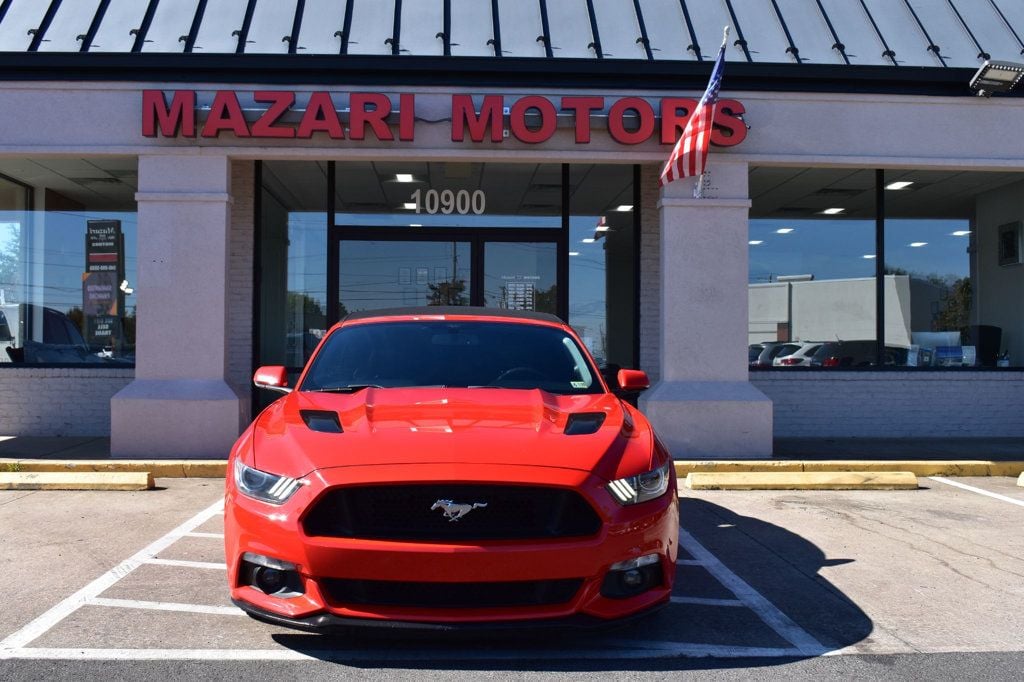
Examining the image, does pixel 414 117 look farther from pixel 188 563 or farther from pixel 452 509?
pixel 452 509

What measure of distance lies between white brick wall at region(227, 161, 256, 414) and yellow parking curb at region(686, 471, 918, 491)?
582 cm

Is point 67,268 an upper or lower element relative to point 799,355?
upper

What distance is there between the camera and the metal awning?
1046 centimetres

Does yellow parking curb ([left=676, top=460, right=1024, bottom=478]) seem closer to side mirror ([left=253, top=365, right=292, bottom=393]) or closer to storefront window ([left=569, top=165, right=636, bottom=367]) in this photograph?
storefront window ([left=569, top=165, right=636, bottom=367])

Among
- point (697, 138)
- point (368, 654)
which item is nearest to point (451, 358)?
point (368, 654)

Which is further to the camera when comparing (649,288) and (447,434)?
(649,288)

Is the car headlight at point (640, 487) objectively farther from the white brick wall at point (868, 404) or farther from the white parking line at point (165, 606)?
the white brick wall at point (868, 404)


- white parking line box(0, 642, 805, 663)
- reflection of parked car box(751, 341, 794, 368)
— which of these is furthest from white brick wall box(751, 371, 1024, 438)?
white parking line box(0, 642, 805, 663)

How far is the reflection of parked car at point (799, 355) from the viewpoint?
38.9 ft

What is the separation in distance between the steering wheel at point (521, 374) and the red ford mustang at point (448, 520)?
0.80 metres

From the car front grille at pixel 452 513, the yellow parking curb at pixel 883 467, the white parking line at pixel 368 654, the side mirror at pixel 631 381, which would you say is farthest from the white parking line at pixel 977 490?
the car front grille at pixel 452 513

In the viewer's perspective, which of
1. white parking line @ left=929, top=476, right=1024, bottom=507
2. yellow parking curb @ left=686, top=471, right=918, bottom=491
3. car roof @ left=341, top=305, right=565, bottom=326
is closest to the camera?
car roof @ left=341, top=305, right=565, bottom=326

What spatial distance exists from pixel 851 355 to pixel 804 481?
388 cm

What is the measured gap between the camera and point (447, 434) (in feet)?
13.1
